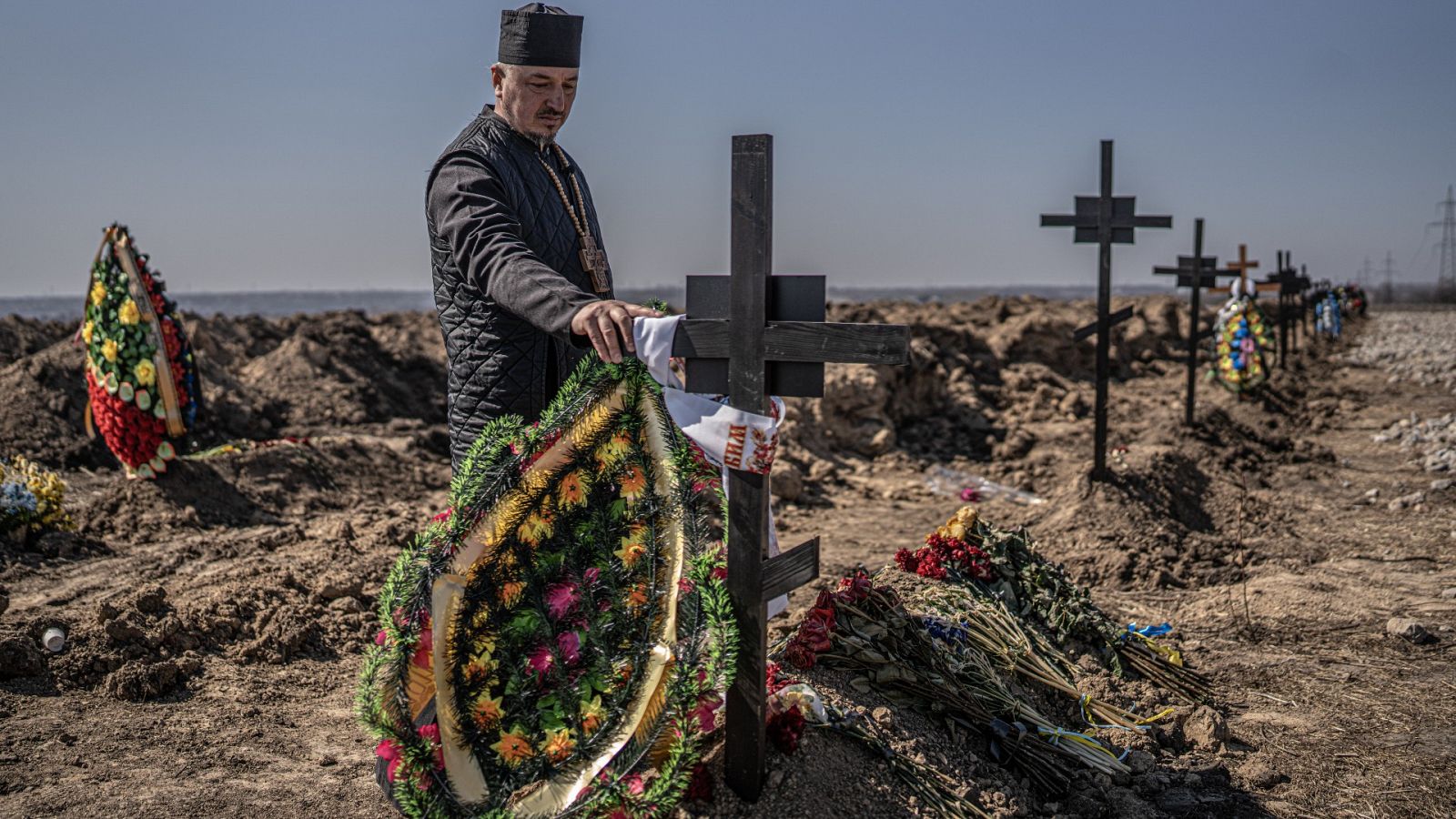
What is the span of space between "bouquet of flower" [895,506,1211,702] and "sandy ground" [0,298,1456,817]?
0.90 ft

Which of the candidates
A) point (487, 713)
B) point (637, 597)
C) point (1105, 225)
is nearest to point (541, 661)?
point (487, 713)

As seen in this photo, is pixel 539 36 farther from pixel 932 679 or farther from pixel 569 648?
pixel 932 679

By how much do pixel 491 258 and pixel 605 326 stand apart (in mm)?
393

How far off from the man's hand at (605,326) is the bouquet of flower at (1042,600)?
2.43m

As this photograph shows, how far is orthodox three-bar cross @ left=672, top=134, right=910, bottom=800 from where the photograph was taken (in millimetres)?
2611

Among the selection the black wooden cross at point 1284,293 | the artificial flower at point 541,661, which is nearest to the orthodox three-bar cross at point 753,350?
the artificial flower at point 541,661

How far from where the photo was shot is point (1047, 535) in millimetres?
7066

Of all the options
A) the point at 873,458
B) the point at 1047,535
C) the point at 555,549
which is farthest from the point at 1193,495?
the point at 555,549

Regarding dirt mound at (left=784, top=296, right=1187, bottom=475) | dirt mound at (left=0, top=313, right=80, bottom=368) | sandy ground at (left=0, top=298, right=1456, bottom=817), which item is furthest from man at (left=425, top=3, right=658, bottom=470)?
dirt mound at (left=0, top=313, right=80, bottom=368)

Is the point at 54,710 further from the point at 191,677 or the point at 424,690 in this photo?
the point at 424,690

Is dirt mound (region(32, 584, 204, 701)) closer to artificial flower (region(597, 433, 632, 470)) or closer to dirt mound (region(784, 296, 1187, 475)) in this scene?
artificial flower (region(597, 433, 632, 470))

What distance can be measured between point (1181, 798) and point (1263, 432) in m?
9.34

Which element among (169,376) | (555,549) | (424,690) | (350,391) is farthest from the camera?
(350,391)

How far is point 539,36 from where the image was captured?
2.81m
